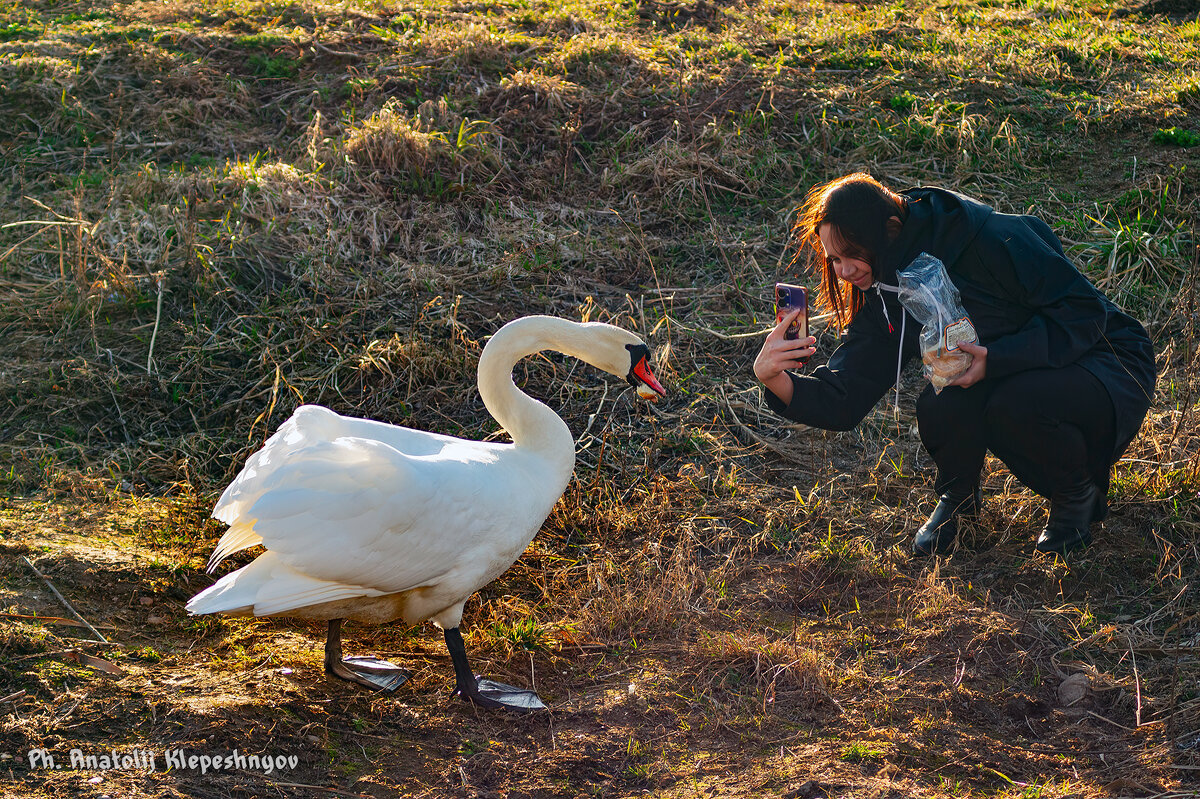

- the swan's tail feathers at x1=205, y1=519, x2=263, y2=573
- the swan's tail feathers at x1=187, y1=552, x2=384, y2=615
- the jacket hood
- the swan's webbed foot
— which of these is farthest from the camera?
the jacket hood

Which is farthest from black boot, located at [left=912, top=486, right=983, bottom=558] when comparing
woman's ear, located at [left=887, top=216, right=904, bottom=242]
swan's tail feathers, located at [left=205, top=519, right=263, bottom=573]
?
swan's tail feathers, located at [left=205, top=519, right=263, bottom=573]

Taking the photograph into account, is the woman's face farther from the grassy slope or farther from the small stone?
the small stone

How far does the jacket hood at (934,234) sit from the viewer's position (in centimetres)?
370

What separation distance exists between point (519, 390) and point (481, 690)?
1.09 meters

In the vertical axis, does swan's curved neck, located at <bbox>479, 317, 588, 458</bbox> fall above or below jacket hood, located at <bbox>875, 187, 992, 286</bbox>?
below

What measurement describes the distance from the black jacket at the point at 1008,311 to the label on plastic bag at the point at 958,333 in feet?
0.46

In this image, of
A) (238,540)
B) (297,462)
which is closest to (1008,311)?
(297,462)

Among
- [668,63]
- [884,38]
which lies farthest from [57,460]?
[884,38]

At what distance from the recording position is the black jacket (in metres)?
3.62

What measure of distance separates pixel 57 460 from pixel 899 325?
392 cm

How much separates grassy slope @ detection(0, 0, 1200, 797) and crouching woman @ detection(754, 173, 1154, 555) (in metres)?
0.37

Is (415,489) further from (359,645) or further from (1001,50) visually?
(1001,50)

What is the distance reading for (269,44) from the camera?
8250 millimetres

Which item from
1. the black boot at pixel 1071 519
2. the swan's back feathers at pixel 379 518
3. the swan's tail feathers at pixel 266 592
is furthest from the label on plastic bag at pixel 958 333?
the swan's tail feathers at pixel 266 592
